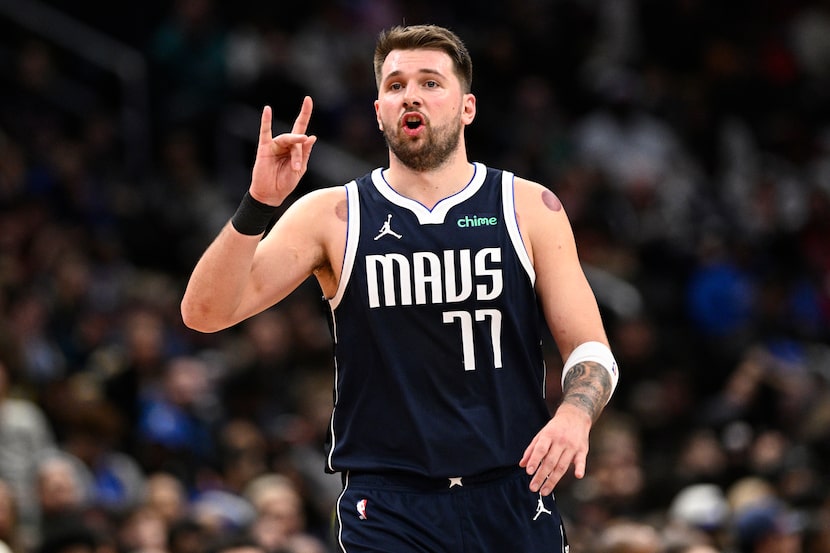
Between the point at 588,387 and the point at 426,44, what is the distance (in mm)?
1557

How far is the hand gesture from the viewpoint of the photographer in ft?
18.2

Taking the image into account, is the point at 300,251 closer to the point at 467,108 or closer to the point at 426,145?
the point at 426,145

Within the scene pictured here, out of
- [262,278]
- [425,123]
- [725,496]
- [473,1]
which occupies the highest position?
[473,1]

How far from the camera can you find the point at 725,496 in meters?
12.8

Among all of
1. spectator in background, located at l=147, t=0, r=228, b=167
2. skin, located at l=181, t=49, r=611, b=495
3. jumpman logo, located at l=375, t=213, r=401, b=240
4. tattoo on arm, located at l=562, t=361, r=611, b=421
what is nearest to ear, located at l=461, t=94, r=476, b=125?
skin, located at l=181, t=49, r=611, b=495

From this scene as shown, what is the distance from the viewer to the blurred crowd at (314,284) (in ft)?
37.7

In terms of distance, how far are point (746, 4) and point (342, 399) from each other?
52.0ft

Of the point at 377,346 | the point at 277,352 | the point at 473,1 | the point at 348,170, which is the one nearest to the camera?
the point at 377,346

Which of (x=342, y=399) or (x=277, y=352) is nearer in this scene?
(x=342, y=399)

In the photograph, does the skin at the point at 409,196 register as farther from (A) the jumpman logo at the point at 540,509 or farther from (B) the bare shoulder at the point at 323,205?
(A) the jumpman logo at the point at 540,509

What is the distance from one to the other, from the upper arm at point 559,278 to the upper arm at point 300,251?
0.77m

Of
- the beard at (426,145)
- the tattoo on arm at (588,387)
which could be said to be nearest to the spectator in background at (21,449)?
the beard at (426,145)

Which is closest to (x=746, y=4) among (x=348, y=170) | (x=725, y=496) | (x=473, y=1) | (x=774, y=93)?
(x=774, y=93)

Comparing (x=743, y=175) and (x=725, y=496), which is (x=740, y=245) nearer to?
(x=743, y=175)
